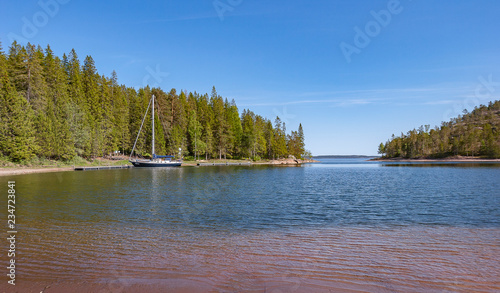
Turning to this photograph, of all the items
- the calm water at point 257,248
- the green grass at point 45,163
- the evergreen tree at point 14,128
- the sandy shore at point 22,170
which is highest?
the evergreen tree at point 14,128

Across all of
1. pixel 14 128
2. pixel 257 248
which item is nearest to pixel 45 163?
pixel 14 128

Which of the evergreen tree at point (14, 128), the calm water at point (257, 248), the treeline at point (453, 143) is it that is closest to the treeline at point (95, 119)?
the evergreen tree at point (14, 128)

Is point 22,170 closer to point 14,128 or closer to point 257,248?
point 14,128

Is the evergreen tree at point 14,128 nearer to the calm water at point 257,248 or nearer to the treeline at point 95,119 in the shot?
the treeline at point 95,119

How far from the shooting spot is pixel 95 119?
7762cm

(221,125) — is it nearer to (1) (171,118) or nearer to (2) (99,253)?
(1) (171,118)

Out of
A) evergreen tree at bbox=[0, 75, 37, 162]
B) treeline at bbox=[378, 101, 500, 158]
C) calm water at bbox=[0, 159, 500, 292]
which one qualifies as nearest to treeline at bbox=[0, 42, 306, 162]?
evergreen tree at bbox=[0, 75, 37, 162]

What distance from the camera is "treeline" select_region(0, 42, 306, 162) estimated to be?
169 ft

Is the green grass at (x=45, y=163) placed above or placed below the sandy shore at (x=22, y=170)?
above

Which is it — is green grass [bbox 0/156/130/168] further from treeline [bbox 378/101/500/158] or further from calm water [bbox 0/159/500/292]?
treeline [bbox 378/101/500/158]

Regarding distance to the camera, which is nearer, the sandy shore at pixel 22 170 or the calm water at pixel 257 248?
the calm water at pixel 257 248

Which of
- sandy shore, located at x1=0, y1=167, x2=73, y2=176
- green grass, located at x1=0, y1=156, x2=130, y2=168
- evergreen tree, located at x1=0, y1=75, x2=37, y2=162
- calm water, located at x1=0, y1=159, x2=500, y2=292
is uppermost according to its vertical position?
evergreen tree, located at x1=0, y1=75, x2=37, y2=162

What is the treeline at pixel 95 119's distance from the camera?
169 feet

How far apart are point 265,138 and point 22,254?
404 ft
